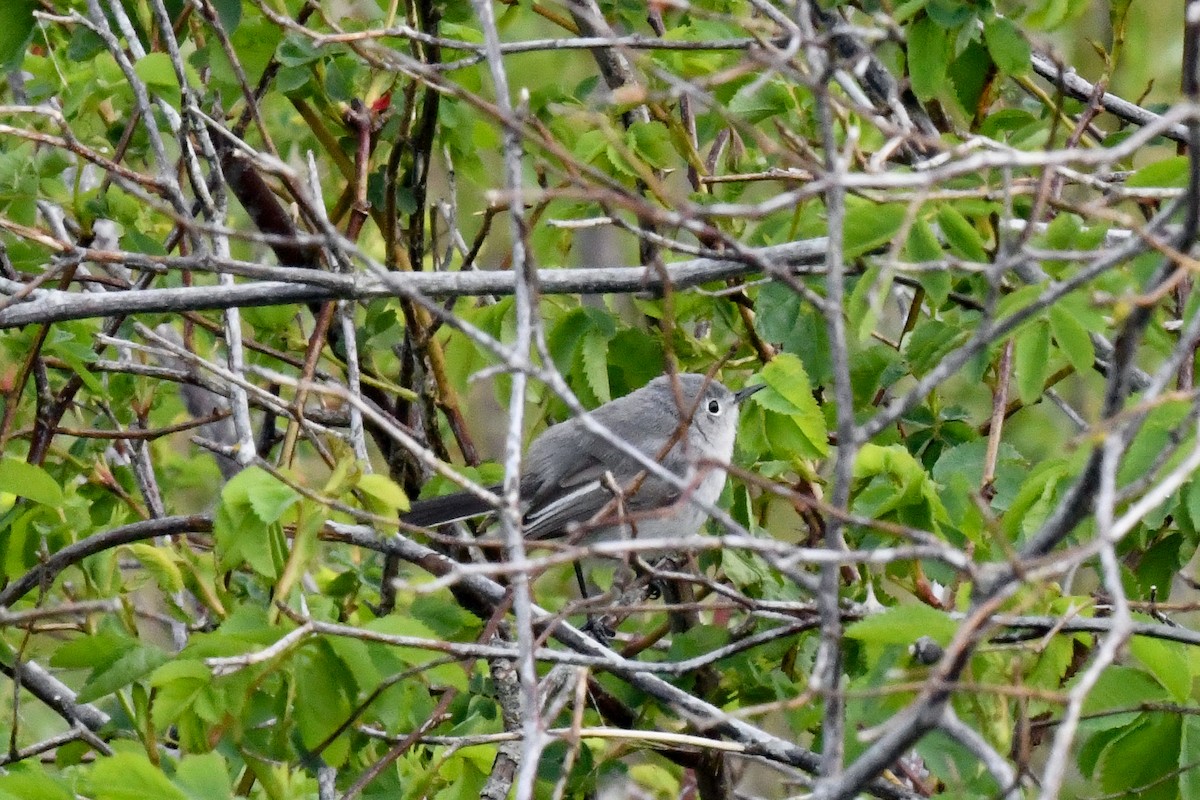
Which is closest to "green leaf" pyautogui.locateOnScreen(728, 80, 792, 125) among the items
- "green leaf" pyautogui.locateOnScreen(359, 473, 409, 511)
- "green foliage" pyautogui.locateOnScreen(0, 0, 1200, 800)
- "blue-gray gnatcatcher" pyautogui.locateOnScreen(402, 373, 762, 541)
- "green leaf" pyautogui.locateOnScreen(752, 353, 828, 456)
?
"green foliage" pyautogui.locateOnScreen(0, 0, 1200, 800)

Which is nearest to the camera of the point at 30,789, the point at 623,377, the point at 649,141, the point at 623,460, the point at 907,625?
the point at 907,625

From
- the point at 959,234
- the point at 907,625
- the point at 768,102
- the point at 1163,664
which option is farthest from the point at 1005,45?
the point at 907,625

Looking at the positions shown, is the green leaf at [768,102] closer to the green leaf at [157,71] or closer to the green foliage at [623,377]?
the green foliage at [623,377]

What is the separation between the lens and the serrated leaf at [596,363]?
3.16 m

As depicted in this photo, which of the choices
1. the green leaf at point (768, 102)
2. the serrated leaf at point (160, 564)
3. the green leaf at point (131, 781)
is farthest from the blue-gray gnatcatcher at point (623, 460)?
the green leaf at point (131, 781)

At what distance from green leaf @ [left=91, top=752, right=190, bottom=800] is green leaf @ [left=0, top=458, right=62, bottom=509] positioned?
1.00 meters

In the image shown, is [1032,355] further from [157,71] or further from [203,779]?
[157,71]

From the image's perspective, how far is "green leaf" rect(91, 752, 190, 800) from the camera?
6.24 feet

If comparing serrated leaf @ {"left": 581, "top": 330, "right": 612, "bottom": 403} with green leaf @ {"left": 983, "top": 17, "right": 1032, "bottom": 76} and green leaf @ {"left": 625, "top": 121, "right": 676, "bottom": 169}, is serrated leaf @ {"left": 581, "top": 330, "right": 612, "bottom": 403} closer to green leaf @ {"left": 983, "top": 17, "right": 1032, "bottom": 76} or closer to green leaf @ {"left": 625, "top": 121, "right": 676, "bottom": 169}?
green leaf @ {"left": 625, "top": 121, "right": 676, "bottom": 169}

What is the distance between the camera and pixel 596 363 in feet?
10.4

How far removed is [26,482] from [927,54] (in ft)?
6.73

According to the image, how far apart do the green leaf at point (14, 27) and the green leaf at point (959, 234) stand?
1991 millimetres

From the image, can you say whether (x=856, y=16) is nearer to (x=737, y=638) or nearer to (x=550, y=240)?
(x=550, y=240)

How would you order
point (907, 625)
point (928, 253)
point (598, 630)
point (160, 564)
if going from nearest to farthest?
point (907, 625), point (928, 253), point (160, 564), point (598, 630)
